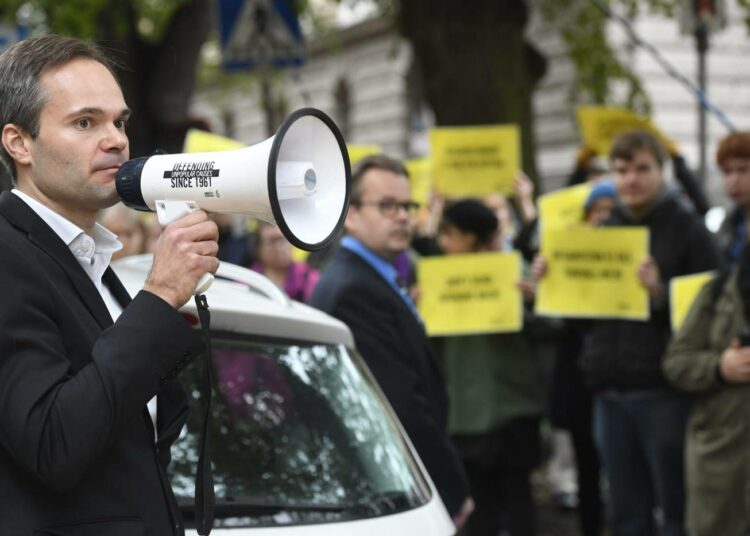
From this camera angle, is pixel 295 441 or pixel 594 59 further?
pixel 594 59

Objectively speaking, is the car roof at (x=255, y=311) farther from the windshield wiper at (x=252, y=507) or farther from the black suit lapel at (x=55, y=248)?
the black suit lapel at (x=55, y=248)

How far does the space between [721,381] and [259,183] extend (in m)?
3.59

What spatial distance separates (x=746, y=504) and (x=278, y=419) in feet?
8.56

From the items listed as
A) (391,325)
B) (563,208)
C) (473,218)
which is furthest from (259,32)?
(391,325)

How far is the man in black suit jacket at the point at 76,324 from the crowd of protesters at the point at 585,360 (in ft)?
7.36

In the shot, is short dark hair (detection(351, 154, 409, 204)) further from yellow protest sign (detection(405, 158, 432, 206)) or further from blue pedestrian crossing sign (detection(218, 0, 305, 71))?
yellow protest sign (detection(405, 158, 432, 206))

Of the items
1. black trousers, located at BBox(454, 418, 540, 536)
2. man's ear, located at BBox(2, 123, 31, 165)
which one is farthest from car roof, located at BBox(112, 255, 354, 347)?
black trousers, located at BBox(454, 418, 540, 536)

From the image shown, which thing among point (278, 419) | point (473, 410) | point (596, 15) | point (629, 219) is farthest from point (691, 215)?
point (596, 15)

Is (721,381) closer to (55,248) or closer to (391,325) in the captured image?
(391,325)

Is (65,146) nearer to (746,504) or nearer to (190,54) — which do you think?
(746,504)

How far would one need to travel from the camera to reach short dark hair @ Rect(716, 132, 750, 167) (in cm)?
580

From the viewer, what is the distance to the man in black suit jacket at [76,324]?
2.26 m

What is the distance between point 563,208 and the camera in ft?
24.6

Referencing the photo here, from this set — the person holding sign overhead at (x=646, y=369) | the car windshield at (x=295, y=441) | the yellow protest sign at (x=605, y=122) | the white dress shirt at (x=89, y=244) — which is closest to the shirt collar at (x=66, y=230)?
the white dress shirt at (x=89, y=244)
